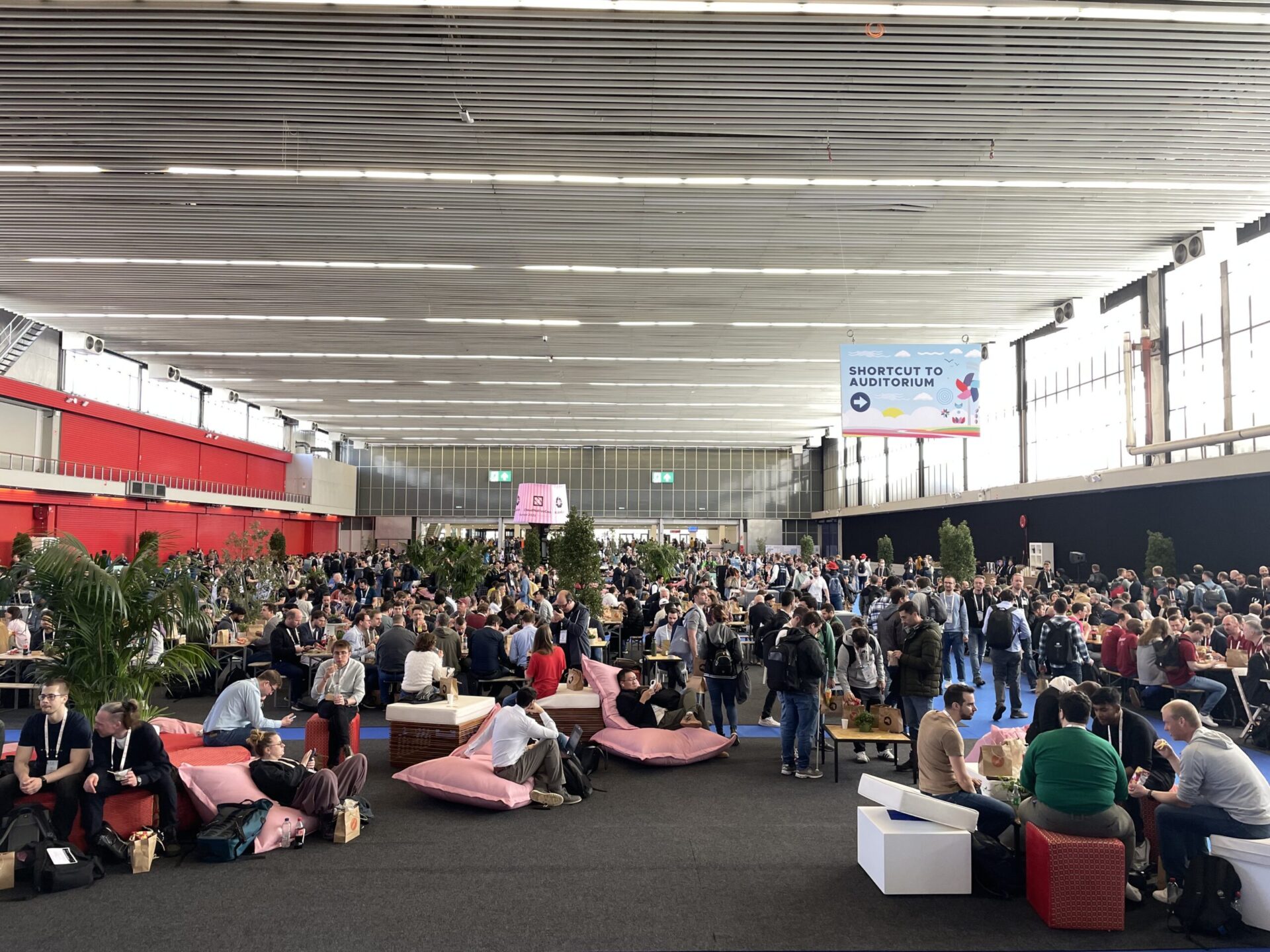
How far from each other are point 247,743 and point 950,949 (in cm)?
529

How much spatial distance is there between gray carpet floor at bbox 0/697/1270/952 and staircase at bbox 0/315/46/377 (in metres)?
21.2

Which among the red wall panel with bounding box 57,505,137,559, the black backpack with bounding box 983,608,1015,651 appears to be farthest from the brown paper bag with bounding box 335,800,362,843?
the red wall panel with bounding box 57,505,137,559

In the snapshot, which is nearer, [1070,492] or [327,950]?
[327,950]

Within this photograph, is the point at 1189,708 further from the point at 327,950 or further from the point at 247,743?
the point at 247,743

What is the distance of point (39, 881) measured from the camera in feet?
15.9

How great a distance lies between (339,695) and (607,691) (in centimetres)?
271

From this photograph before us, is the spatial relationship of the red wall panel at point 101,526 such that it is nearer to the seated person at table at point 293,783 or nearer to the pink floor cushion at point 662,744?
the pink floor cushion at point 662,744

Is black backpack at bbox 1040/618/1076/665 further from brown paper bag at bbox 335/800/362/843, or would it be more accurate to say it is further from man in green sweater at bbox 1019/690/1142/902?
brown paper bag at bbox 335/800/362/843

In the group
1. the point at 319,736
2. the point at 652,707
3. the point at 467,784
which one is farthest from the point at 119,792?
the point at 652,707

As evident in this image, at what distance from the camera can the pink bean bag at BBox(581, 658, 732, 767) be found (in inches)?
310

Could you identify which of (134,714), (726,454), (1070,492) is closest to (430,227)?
(134,714)

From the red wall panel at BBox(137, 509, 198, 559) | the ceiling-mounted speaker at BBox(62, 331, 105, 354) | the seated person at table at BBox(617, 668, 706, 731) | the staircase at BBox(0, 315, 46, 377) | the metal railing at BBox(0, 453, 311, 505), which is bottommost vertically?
the seated person at table at BBox(617, 668, 706, 731)

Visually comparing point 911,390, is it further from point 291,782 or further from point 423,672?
point 291,782

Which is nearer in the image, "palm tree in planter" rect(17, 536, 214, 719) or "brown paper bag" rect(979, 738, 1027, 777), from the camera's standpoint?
"brown paper bag" rect(979, 738, 1027, 777)
